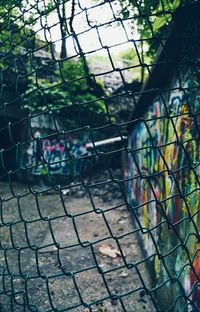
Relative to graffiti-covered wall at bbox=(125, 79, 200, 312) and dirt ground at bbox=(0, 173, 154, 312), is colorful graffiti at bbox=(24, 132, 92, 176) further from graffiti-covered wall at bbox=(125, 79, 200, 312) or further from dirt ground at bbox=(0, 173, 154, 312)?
graffiti-covered wall at bbox=(125, 79, 200, 312)

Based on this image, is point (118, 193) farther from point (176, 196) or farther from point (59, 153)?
point (176, 196)

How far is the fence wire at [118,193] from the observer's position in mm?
1374

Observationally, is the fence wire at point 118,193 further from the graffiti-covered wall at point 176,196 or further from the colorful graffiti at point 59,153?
the colorful graffiti at point 59,153

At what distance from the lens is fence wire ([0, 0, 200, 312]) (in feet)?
4.51

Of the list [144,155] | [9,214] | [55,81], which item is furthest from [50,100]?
[144,155]

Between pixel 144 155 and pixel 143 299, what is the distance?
2189 millimetres

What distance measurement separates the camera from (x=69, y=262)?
Result: 388cm

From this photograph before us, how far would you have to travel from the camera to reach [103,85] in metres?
10.3

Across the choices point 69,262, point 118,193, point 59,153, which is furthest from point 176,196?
point 59,153

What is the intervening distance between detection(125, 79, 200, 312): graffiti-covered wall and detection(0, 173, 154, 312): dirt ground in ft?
0.86

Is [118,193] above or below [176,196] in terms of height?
below

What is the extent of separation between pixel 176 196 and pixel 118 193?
6.08 m

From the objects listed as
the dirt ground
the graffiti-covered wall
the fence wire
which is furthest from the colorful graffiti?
the graffiti-covered wall

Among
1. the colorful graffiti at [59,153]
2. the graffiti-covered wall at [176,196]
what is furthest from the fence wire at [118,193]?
the colorful graffiti at [59,153]
